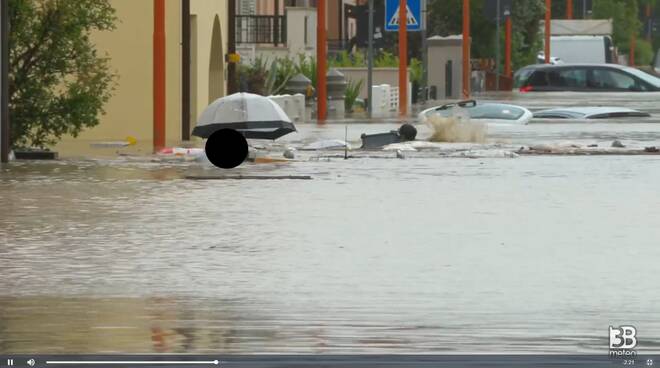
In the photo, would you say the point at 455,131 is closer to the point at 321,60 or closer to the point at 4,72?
the point at 4,72

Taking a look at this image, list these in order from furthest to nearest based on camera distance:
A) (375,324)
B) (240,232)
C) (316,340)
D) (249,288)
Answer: (240,232) → (249,288) → (375,324) → (316,340)

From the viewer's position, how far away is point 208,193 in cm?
2091

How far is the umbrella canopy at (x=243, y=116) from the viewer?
2642cm

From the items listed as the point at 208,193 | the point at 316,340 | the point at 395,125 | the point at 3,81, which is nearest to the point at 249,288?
the point at 316,340

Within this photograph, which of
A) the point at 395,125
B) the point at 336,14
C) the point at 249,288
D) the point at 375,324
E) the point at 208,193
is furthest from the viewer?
the point at 336,14

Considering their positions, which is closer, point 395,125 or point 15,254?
point 15,254

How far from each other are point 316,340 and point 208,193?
10888 mm

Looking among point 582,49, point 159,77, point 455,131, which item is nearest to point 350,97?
point 455,131

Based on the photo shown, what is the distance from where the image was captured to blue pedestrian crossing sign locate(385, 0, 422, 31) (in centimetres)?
5500

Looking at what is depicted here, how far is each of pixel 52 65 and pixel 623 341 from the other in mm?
18182

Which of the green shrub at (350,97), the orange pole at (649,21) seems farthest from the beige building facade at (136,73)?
the orange pole at (649,21)

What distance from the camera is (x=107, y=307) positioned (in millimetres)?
11586

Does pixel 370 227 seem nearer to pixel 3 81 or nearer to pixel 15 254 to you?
pixel 15 254

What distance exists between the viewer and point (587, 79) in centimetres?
6862
